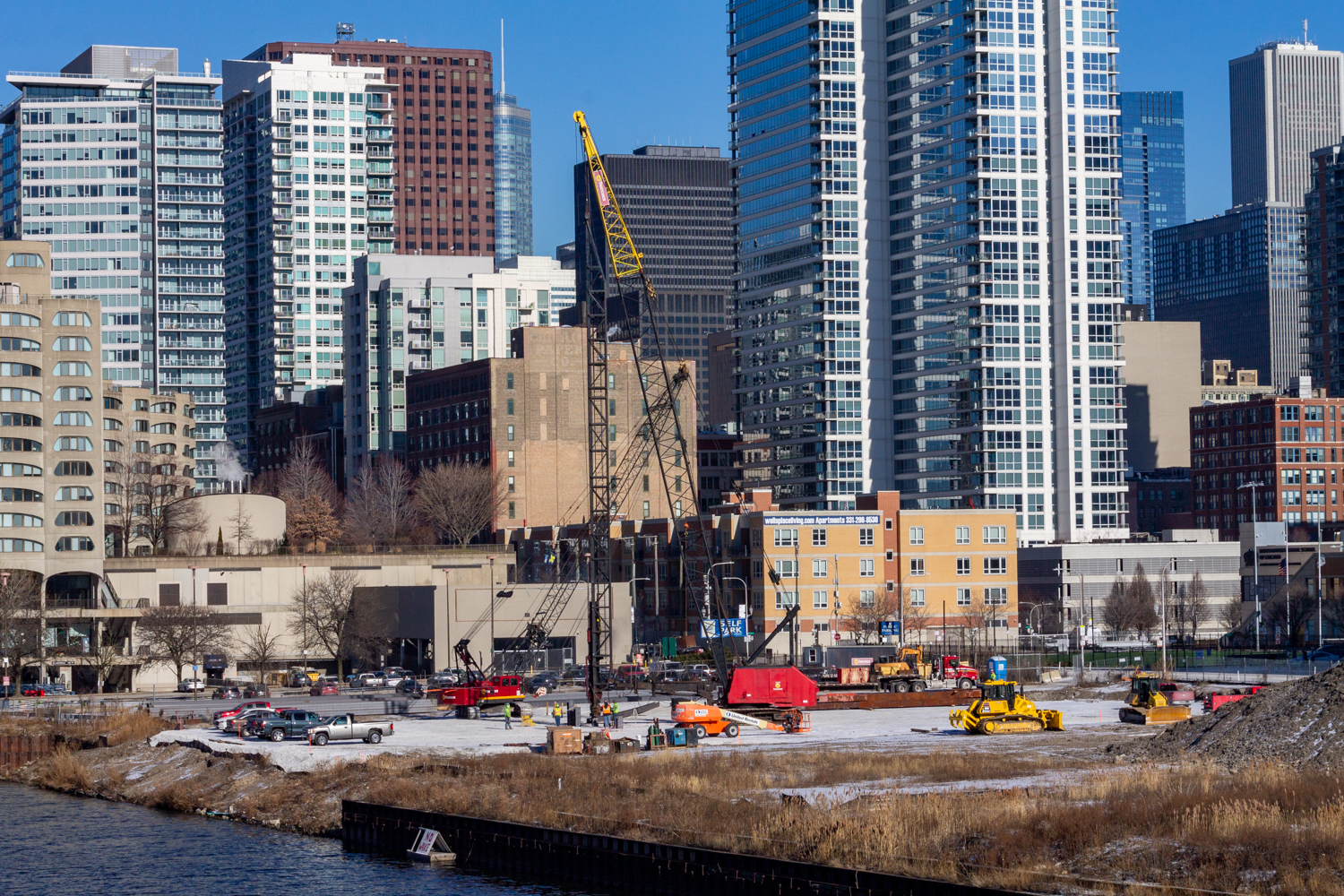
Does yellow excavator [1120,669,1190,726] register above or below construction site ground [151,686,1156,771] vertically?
above

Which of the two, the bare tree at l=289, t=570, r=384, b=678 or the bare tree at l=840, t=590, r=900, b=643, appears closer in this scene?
the bare tree at l=289, t=570, r=384, b=678

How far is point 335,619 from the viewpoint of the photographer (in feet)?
530

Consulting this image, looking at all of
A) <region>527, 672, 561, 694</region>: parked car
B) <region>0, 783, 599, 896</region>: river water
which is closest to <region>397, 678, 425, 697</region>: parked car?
<region>527, 672, 561, 694</region>: parked car

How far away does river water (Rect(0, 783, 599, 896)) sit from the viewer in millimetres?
62938

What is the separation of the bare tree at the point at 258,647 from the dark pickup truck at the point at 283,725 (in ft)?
206

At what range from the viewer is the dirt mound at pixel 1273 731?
6184 centimetres

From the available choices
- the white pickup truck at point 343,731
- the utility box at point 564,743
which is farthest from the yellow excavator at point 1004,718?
the white pickup truck at point 343,731

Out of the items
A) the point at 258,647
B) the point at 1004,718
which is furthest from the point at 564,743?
the point at 258,647

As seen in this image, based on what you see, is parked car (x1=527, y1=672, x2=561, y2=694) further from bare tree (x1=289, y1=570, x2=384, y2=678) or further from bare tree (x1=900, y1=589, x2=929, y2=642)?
bare tree (x1=900, y1=589, x2=929, y2=642)

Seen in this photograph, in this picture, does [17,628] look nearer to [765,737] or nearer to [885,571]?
[765,737]

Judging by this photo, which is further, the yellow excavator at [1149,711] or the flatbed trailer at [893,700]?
the flatbed trailer at [893,700]

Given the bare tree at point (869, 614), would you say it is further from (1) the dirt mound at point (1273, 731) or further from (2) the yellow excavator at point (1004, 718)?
(1) the dirt mound at point (1273, 731)

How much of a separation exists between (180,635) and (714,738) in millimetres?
72230

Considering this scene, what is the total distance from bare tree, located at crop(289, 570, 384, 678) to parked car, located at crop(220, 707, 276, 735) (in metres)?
57.5
